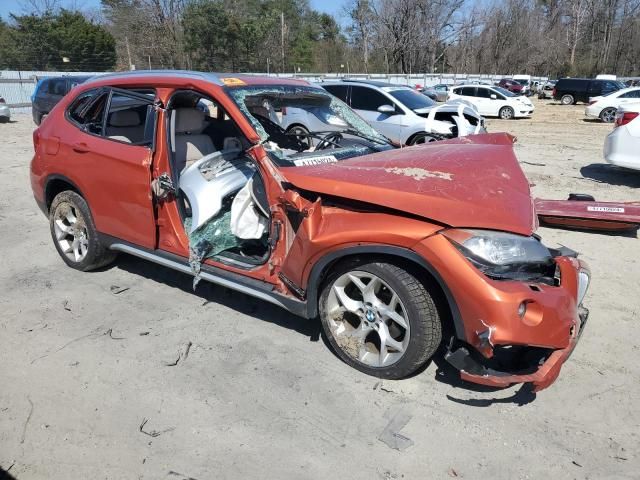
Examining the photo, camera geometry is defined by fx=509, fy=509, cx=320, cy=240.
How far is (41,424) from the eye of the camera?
2.79 m

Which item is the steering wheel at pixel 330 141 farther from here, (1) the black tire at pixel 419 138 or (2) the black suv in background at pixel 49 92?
(2) the black suv in background at pixel 49 92

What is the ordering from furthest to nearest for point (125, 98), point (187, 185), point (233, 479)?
1. point (125, 98)
2. point (187, 185)
3. point (233, 479)

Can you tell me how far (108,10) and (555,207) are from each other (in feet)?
170

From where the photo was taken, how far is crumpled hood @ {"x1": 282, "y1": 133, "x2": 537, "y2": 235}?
106 inches

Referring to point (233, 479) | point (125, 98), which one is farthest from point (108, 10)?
point (233, 479)

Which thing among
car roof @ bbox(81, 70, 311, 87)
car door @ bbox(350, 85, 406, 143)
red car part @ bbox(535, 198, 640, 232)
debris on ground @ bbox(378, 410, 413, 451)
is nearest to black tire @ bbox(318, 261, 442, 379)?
debris on ground @ bbox(378, 410, 413, 451)

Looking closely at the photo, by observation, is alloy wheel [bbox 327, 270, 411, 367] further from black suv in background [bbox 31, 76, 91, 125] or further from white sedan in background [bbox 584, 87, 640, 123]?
white sedan in background [bbox 584, 87, 640, 123]

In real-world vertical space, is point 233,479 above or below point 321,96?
below

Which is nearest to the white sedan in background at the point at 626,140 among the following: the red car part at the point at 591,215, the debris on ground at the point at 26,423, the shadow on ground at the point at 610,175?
the shadow on ground at the point at 610,175

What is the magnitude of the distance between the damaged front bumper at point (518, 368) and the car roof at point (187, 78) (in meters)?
2.47

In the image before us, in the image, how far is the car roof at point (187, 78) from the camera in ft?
12.3

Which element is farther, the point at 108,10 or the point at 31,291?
the point at 108,10

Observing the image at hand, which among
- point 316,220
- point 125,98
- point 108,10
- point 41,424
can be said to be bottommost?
point 41,424

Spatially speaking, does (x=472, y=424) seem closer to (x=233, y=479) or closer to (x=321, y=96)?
(x=233, y=479)
